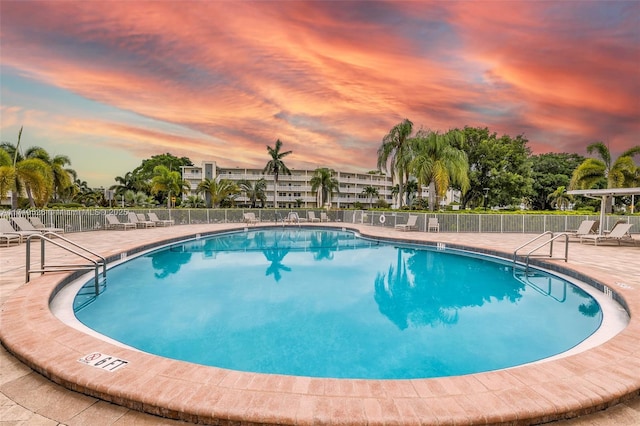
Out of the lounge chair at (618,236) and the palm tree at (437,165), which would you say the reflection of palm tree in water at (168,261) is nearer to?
the palm tree at (437,165)

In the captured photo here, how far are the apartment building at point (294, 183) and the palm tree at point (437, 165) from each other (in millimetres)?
34872

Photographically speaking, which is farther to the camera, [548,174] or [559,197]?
[548,174]

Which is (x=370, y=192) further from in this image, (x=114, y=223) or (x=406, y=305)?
(x=406, y=305)

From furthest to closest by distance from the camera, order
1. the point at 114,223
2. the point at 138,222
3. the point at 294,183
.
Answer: the point at 294,183
the point at 138,222
the point at 114,223

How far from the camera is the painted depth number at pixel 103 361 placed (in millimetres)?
2794

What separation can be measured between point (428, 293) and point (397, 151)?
18877 millimetres

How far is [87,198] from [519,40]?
47607 mm

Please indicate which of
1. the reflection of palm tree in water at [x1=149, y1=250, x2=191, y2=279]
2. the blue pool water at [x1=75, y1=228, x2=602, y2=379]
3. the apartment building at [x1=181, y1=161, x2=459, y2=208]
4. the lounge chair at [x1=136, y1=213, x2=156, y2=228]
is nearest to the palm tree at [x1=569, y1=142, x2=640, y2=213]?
the blue pool water at [x1=75, y1=228, x2=602, y2=379]

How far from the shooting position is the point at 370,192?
6781 centimetres

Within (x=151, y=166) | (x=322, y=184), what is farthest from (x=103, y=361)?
(x=151, y=166)

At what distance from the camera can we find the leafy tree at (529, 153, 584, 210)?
4212 centimetres

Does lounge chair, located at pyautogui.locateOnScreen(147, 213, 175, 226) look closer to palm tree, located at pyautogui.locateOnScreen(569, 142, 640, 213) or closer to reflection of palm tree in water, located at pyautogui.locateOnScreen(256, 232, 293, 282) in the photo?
reflection of palm tree in water, located at pyautogui.locateOnScreen(256, 232, 293, 282)

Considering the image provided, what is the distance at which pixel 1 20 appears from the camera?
38.6 ft

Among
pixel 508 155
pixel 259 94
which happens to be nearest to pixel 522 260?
pixel 259 94
